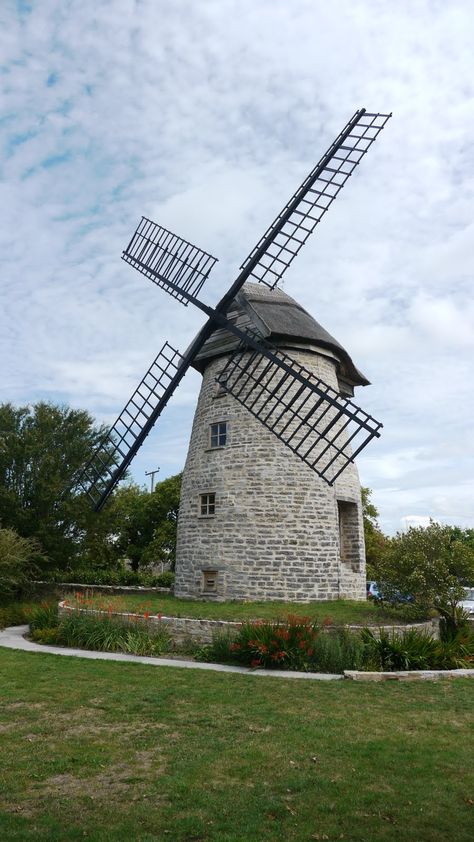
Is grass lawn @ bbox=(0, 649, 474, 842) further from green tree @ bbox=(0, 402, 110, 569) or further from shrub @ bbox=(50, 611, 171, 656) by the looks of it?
green tree @ bbox=(0, 402, 110, 569)

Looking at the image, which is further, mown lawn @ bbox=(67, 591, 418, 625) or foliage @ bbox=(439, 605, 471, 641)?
mown lawn @ bbox=(67, 591, 418, 625)

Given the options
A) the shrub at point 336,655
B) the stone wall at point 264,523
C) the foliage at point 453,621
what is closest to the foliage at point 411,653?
the shrub at point 336,655

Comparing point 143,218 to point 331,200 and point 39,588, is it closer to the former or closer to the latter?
point 331,200

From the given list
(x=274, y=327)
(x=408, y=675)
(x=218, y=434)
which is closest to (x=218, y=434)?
(x=218, y=434)

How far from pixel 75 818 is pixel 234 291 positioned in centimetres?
1511

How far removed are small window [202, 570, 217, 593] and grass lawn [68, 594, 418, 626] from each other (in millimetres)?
485

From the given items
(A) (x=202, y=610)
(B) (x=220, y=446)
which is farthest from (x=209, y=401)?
(A) (x=202, y=610)

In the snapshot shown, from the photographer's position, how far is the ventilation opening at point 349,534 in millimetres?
18031

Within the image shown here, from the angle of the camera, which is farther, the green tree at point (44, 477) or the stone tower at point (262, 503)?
the green tree at point (44, 477)

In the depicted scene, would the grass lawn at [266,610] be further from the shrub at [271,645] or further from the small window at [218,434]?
the small window at [218,434]

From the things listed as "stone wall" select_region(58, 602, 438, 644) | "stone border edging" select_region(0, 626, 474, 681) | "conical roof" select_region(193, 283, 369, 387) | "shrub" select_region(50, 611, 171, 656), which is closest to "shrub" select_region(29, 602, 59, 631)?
"shrub" select_region(50, 611, 171, 656)

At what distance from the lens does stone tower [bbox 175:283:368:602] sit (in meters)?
16.2

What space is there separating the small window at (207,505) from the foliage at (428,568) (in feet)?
17.0

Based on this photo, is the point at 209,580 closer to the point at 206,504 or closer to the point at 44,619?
the point at 206,504
